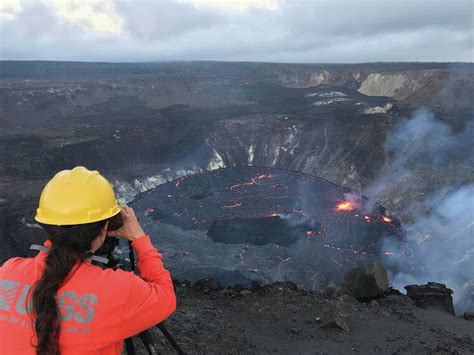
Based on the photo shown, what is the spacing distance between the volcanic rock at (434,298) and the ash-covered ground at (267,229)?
1034 centimetres

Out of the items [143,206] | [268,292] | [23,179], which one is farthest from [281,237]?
[23,179]

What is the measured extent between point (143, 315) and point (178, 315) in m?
9.25

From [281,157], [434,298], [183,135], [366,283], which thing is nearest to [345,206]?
[281,157]

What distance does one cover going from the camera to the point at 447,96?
65375 millimetres

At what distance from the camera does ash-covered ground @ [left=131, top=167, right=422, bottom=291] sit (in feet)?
88.5

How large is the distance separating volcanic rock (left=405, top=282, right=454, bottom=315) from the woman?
14.5 meters

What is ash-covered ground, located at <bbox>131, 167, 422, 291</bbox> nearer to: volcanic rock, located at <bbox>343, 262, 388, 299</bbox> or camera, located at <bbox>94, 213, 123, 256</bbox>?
volcanic rock, located at <bbox>343, 262, 388, 299</bbox>

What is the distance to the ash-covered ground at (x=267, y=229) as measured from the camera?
88.5ft

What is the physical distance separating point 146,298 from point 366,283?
531 inches

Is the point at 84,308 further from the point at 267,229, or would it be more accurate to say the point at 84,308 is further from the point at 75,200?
the point at 267,229

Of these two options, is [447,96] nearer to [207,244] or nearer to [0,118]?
[207,244]

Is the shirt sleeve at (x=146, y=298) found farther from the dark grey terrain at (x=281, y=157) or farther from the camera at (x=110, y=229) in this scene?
the dark grey terrain at (x=281, y=157)

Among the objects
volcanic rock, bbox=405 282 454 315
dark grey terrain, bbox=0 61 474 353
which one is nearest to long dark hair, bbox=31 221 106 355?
dark grey terrain, bbox=0 61 474 353

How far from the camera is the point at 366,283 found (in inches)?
571
